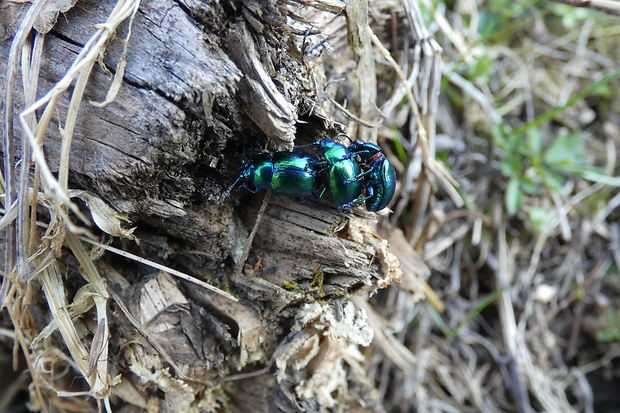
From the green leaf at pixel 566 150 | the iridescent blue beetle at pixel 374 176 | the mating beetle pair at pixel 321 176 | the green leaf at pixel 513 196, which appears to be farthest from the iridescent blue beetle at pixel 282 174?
the green leaf at pixel 566 150

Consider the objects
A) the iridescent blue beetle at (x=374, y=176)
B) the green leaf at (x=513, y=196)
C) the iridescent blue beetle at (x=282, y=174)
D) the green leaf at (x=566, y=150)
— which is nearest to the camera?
the iridescent blue beetle at (x=282, y=174)

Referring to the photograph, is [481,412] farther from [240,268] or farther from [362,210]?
[240,268]

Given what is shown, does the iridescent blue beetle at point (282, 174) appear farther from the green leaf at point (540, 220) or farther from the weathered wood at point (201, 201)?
the green leaf at point (540, 220)

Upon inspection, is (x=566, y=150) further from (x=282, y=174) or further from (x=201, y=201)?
(x=201, y=201)

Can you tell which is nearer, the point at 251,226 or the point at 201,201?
the point at 201,201

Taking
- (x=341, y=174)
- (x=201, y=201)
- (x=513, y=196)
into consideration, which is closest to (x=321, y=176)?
(x=341, y=174)

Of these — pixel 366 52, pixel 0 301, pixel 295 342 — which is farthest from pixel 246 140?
pixel 0 301
